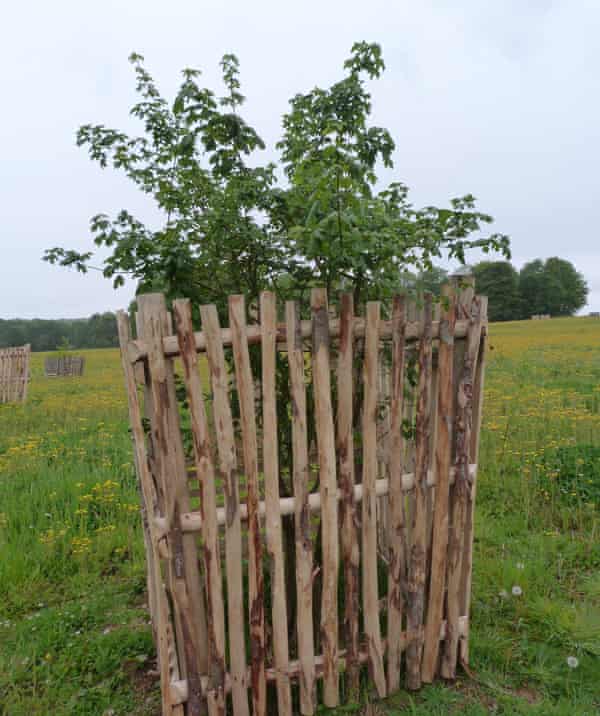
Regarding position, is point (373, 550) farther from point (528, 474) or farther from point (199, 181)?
point (528, 474)

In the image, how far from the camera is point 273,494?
233 centimetres

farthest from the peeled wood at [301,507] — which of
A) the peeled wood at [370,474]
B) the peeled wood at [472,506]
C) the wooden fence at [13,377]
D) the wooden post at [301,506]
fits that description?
the wooden fence at [13,377]

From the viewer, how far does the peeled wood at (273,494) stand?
2260 millimetres

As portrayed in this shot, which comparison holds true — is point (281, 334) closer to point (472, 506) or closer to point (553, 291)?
point (472, 506)

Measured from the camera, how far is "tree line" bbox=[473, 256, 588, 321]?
72.0m

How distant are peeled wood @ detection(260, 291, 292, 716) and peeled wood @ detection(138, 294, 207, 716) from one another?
0.36 metres

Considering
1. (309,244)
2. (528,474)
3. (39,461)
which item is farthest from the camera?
(39,461)

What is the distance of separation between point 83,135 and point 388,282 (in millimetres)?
1903

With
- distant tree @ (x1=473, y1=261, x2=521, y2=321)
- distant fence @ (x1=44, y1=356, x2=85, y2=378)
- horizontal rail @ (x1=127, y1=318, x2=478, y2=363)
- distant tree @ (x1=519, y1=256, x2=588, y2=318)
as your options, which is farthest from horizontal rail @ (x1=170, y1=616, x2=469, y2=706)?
distant tree @ (x1=519, y1=256, x2=588, y2=318)

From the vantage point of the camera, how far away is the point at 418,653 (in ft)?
8.85

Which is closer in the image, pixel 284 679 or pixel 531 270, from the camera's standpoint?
pixel 284 679

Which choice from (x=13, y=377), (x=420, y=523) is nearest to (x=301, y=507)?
(x=420, y=523)

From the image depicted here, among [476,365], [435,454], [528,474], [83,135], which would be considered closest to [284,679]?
[435,454]

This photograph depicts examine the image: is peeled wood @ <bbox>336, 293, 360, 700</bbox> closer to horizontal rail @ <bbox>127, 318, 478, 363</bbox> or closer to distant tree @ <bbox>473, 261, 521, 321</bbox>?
horizontal rail @ <bbox>127, 318, 478, 363</bbox>
